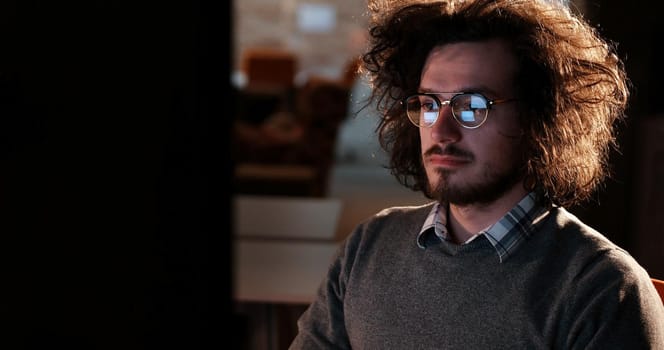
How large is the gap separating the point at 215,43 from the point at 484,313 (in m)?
0.70

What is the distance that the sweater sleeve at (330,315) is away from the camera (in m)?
1.17

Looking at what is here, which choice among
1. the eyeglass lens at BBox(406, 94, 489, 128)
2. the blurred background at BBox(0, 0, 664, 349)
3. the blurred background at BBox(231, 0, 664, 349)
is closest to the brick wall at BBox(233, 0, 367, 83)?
the blurred background at BBox(231, 0, 664, 349)

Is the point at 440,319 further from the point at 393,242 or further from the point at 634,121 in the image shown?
the point at 634,121

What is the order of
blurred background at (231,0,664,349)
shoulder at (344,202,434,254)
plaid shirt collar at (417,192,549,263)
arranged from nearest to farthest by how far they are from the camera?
plaid shirt collar at (417,192,549,263) → shoulder at (344,202,434,254) → blurred background at (231,0,664,349)

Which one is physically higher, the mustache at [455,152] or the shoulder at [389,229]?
the mustache at [455,152]

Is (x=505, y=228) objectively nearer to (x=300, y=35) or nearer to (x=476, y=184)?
(x=476, y=184)

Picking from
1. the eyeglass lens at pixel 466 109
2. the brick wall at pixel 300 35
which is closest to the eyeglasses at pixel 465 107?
the eyeglass lens at pixel 466 109

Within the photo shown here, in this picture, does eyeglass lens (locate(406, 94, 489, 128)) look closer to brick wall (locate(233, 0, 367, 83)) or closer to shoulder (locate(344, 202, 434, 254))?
shoulder (locate(344, 202, 434, 254))

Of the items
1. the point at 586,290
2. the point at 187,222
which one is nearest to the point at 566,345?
the point at 586,290

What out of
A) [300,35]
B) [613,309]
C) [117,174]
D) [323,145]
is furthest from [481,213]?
[300,35]

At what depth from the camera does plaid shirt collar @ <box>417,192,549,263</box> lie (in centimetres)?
100

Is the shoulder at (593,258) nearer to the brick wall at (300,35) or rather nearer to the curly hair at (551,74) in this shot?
the curly hair at (551,74)

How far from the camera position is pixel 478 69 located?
3.55ft

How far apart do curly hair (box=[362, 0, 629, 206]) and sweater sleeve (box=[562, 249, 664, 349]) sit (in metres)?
0.17
